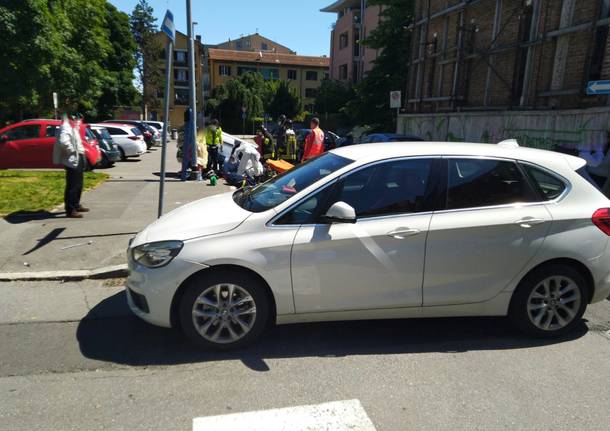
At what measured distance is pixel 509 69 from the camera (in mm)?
17250

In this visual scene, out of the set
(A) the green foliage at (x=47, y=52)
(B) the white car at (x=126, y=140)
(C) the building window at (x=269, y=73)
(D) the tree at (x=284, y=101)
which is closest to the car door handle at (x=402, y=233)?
(A) the green foliage at (x=47, y=52)

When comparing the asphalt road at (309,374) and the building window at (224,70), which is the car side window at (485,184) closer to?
the asphalt road at (309,374)

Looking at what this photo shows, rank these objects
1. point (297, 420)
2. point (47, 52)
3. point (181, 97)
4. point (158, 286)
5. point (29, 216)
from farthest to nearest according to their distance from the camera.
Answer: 1. point (181, 97)
2. point (47, 52)
3. point (29, 216)
4. point (158, 286)
5. point (297, 420)

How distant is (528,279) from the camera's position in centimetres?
401

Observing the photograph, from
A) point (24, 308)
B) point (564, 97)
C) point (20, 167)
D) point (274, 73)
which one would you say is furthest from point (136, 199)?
point (274, 73)

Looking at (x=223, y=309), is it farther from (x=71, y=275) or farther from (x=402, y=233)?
(x=71, y=275)

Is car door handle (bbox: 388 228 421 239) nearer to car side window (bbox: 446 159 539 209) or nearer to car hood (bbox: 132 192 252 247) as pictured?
car side window (bbox: 446 159 539 209)

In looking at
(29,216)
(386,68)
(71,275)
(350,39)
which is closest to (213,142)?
(29,216)

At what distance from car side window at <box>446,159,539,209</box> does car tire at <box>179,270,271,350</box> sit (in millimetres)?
1767

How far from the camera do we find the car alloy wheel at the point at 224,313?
3.66 metres

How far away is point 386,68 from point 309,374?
27.6 metres

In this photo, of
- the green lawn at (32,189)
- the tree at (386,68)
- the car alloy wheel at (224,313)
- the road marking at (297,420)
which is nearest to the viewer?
the road marking at (297,420)

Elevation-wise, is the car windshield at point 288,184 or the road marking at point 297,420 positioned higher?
the car windshield at point 288,184

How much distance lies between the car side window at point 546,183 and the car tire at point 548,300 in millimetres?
622
